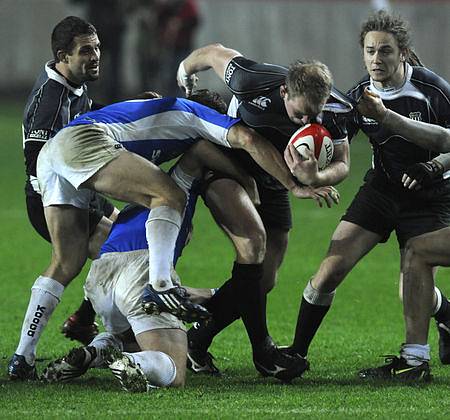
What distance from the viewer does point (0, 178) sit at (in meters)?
17.6

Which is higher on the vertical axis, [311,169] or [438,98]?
[438,98]


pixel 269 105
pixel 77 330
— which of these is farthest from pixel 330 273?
pixel 77 330

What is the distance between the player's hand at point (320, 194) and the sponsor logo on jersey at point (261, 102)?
535mm

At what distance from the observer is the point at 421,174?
735 cm

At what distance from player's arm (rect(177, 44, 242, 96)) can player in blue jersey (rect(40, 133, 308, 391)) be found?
0.67 metres

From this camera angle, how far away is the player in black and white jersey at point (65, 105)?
26.2 ft

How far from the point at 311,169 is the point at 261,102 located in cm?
59

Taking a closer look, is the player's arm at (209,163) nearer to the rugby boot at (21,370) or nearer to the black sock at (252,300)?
the black sock at (252,300)

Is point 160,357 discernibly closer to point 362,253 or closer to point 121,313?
point 121,313

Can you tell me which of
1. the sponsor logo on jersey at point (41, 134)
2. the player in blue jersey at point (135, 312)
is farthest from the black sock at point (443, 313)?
the sponsor logo on jersey at point (41, 134)

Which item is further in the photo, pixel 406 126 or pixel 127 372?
pixel 406 126

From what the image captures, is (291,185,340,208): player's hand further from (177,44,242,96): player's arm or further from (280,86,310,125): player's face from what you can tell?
(177,44,242,96): player's arm

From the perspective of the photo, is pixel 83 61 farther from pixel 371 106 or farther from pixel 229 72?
pixel 371 106

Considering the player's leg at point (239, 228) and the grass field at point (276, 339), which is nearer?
the grass field at point (276, 339)
